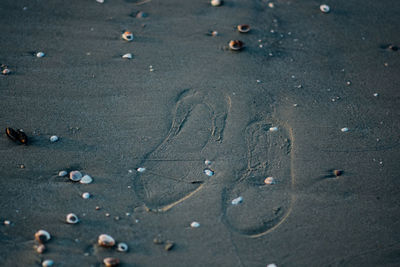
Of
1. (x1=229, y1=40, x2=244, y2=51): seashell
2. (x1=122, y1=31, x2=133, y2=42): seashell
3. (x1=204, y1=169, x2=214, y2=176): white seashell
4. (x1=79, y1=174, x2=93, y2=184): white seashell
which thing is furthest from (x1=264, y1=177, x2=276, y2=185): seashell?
(x1=122, y1=31, x2=133, y2=42): seashell

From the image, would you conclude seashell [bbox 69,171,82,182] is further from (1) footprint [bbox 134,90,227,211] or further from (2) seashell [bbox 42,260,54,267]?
(2) seashell [bbox 42,260,54,267]

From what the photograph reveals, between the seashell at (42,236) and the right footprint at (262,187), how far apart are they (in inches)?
50.7

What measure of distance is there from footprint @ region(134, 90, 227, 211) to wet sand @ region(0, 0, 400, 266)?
0.04 feet

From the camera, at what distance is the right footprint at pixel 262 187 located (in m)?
2.73

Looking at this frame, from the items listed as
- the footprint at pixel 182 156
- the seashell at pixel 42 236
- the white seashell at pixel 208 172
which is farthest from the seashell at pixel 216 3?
the seashell at pixel 42 236

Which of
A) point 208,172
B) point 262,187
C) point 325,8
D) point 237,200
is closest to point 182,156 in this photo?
point 208,172

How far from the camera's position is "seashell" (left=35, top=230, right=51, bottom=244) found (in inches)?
97.2

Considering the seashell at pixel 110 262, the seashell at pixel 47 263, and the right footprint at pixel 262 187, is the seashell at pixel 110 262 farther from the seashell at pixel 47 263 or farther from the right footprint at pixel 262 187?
the right footprint at pixel 262 187

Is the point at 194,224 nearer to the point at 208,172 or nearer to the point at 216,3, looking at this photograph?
the point at 208,172

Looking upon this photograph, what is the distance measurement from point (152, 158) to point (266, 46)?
6.18 feet

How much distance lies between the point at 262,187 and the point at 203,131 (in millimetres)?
742

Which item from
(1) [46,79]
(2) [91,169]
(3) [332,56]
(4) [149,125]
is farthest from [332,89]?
(1) [46,79]

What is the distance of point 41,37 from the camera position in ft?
12.5

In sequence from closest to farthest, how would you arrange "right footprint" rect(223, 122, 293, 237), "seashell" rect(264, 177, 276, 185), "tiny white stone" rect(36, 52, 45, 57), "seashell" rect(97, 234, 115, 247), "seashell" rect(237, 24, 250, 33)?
1. "seashell" rect(97, 234, 115, 247)
2. "right footprint" rect(223, 122, 293, 237)
3. "seashell" rect(264, 177, 276, 185)
4. "tiny white stone" rect(36, 52, 45, 57)
5. "seashell" rect(237, 24, 250, 33)
